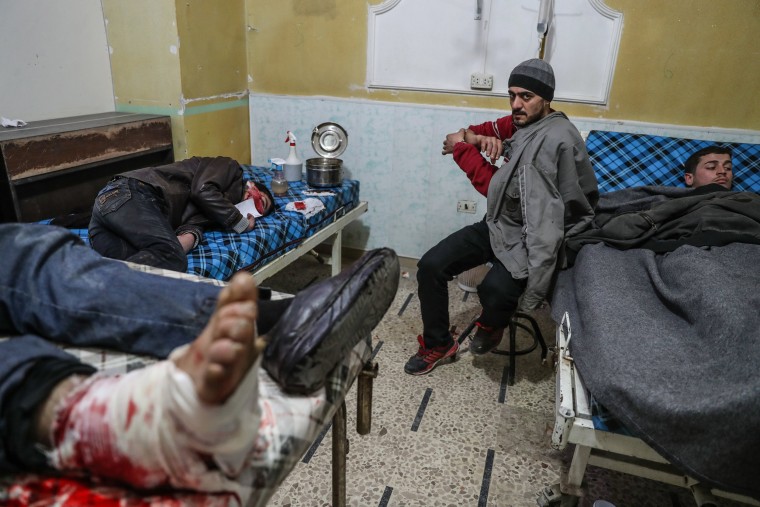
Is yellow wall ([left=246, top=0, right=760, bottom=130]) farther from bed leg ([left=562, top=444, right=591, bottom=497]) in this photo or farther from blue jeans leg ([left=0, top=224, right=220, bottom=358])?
blue jeans leg ([left=0, top=224, right=220, bottom=358])

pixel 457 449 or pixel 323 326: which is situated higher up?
pixel 323 326

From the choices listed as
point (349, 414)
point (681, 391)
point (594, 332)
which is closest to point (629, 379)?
point (681, 391)

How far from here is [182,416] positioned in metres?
0.62

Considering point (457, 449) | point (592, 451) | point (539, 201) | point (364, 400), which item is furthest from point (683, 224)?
point (364, 400)

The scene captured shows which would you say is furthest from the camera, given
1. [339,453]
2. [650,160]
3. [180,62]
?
[180,62]

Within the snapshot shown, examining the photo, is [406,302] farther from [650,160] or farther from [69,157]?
[69,157]

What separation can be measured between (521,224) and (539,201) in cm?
17

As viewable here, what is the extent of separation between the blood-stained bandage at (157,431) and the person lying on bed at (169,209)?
3.62 feet

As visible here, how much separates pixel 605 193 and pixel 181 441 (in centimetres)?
227

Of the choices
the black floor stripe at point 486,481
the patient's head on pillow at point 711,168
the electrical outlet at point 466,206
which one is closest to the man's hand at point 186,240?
the black floor stripe at point 486,481

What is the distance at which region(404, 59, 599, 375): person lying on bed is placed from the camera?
6.12ft

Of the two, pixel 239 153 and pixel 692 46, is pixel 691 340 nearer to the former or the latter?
pixel 692 46

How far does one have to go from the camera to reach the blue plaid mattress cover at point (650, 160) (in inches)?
93.8

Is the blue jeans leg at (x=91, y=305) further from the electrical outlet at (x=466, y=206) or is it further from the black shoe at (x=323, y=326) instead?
the electrical outlet at (x=466, y=206)
